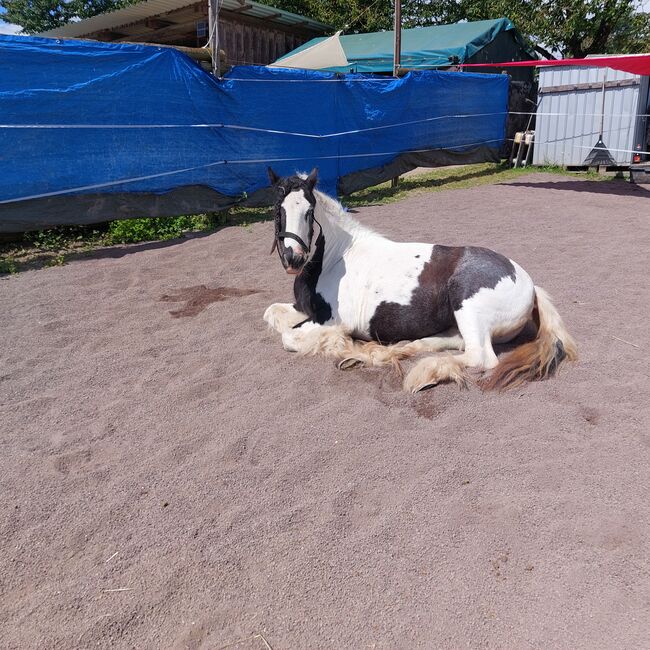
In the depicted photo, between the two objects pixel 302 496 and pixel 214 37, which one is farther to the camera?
pixel 214 37

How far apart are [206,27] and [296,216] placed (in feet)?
47.8

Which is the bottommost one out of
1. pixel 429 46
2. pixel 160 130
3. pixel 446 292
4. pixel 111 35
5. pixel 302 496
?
pixel 302 496

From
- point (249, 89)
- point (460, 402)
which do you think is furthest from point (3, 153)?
point (460, 402)

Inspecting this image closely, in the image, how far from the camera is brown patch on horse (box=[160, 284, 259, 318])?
4910 mm

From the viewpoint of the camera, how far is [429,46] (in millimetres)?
15633

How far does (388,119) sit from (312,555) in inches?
405

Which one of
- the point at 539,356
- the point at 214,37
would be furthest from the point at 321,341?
the point at 214,37

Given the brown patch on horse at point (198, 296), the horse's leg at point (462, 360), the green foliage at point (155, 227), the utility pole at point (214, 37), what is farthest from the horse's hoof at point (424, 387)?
the utility pole at point (214, 37)

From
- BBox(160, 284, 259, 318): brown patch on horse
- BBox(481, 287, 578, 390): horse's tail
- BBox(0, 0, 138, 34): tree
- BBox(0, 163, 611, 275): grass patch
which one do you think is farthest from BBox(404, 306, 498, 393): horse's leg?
BBox(0, 0, 138, 34): tree

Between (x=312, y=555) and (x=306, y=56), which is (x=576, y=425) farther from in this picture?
(x=306, y=56)

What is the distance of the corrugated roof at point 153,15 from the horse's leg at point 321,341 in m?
12.6

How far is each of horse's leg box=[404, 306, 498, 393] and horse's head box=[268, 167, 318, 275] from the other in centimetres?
99

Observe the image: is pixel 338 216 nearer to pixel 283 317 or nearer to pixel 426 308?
pixel 283 317

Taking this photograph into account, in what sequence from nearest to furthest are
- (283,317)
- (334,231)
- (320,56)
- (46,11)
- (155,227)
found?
(334,231) → (283,317) → (155,227) → (320,56) → (46,11)
